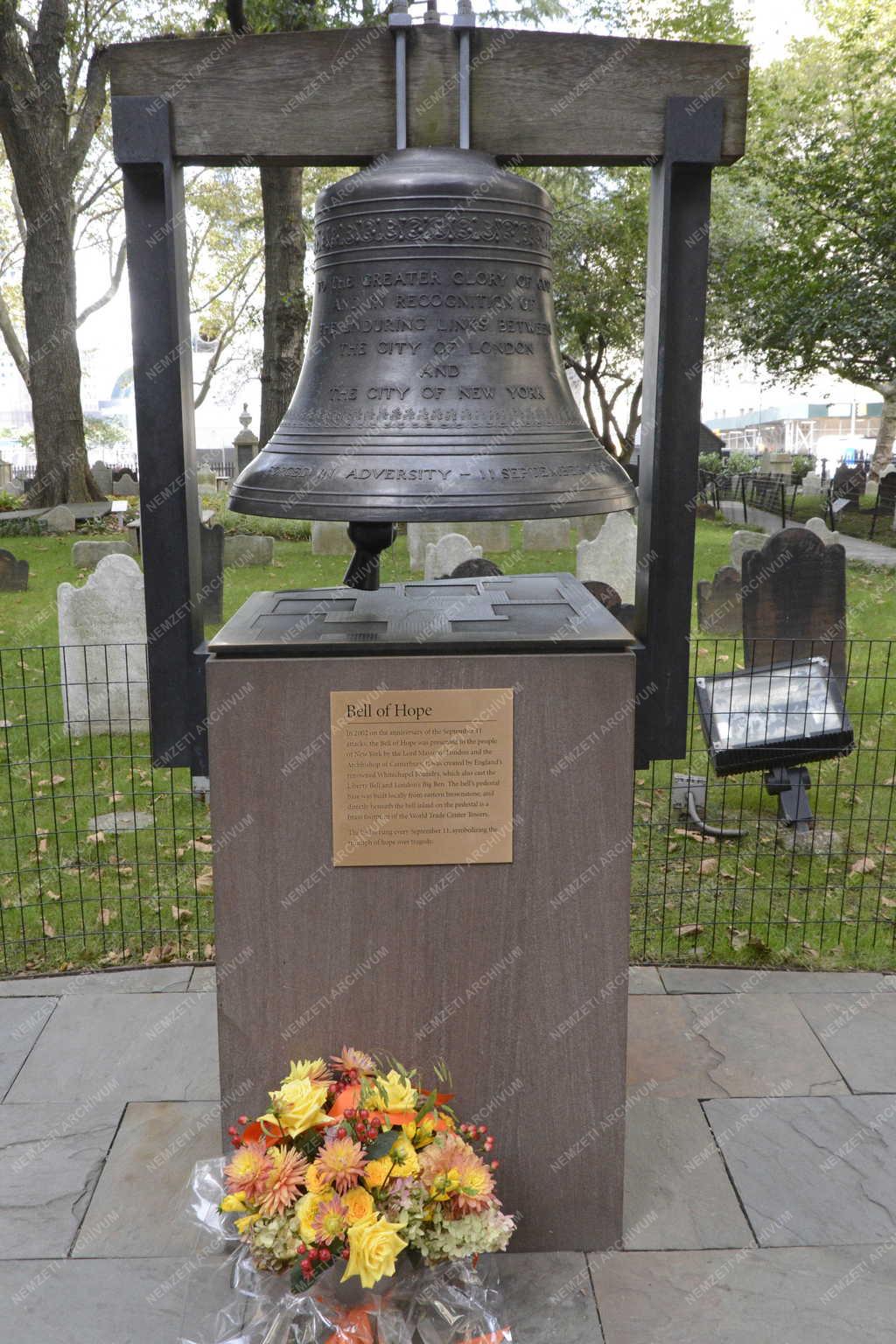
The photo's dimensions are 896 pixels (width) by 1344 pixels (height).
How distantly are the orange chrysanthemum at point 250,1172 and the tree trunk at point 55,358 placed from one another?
19.1 m

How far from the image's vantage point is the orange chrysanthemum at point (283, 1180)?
2602 millimetres

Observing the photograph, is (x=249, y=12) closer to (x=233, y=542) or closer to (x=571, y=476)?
(x=233, y=542)

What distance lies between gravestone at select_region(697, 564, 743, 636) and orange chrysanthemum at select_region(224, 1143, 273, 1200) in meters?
8.02

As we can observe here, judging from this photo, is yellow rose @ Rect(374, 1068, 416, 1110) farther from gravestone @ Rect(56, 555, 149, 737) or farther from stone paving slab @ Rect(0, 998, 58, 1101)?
gravestone @ Rect(56, 555, 149, 737)

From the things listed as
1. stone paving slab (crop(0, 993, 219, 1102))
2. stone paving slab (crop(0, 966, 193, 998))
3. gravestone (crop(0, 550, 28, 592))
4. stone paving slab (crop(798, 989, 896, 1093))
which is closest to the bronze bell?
stone paving slab (crop(0, 993, 219, 1102))

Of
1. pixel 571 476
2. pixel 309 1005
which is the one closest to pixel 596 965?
pixel 309 1005

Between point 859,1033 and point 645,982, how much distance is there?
0.84 meters

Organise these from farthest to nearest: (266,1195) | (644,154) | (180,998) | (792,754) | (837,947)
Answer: (792,754) < (837,947) < (180,998) < (644,154) < (266,1195)

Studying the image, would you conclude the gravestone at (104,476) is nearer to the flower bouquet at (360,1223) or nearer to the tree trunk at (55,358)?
the tree trunk at (55,358)

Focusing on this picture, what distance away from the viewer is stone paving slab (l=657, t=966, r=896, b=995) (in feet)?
14.7

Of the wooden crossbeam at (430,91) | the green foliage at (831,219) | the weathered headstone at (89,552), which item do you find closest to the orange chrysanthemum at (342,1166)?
the wooden crossbeam at (430,91)

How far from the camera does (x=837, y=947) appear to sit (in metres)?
4.83

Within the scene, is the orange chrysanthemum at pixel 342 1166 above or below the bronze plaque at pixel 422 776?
below

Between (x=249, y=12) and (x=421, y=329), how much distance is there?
9.92 meters
